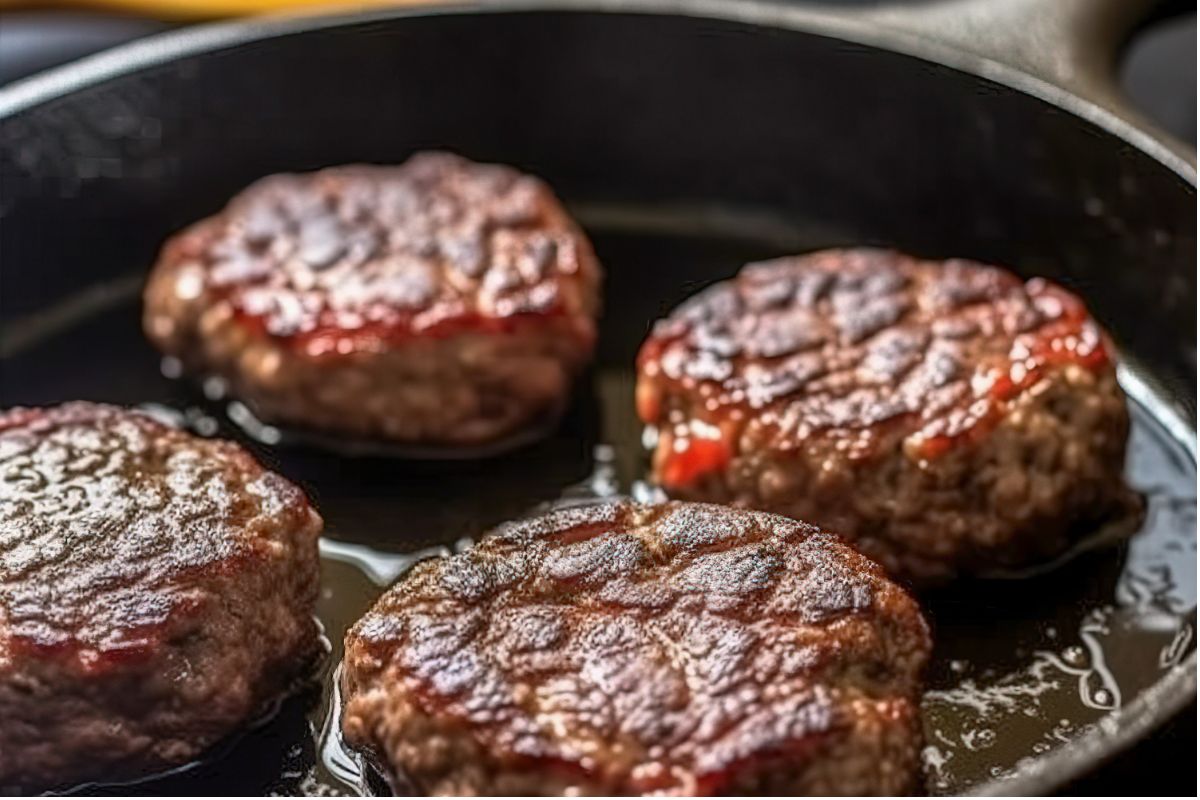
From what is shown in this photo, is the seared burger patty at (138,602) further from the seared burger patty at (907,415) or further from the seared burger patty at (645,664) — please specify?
the seared burger patty at (907,415)

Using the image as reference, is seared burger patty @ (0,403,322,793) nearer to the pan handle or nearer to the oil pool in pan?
the oil pool in pan

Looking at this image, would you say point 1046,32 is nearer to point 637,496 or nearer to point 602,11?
point 602,11

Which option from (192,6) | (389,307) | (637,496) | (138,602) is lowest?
(637,496)

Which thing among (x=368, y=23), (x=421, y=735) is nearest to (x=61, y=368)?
(x=368, y=23)

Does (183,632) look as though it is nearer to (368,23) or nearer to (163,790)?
(163,790)

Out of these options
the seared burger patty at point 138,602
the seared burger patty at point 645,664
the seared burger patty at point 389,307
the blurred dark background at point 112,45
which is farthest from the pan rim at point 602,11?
the seared burger patty at point 645,664

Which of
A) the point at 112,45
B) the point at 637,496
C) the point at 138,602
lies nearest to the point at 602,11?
the point at 637,496
